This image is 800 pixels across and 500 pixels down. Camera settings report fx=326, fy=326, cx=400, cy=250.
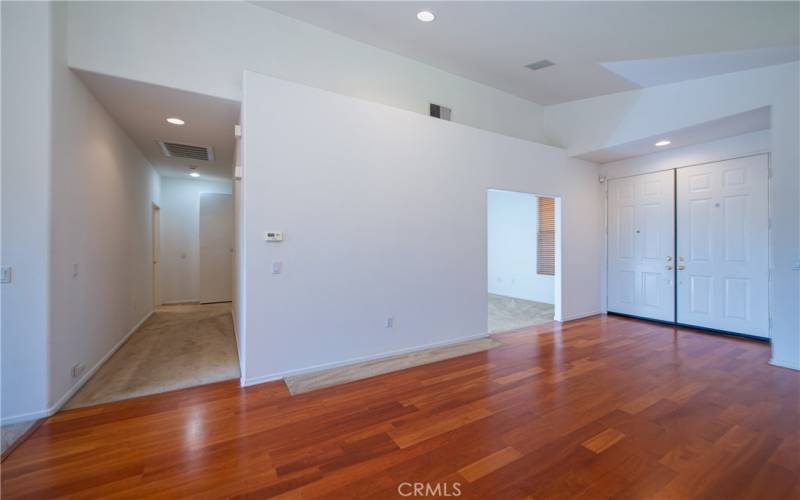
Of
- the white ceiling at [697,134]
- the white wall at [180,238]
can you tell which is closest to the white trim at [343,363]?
the white ceiling at [697,134]

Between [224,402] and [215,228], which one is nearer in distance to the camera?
[224,402]

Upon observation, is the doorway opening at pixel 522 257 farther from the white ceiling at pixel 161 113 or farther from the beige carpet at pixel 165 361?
the white ceiling at pixel 161 113

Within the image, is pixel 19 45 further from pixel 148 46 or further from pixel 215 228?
pixel 215 228

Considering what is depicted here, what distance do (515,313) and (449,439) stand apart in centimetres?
453

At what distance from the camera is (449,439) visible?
2.24 meters

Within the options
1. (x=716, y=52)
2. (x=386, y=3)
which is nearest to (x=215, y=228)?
(x=386, y=3)

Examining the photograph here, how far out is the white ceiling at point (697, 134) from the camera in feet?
13.1

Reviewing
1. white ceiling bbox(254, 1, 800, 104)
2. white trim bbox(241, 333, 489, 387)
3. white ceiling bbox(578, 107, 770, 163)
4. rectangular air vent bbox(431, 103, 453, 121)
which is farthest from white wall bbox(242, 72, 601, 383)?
white ceiling bbox(578, 107, 770, 163)

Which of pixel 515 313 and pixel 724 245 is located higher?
pixel 724 245

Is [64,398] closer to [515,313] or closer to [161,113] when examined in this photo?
[161,113]

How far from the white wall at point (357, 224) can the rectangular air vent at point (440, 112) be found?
1.64 ft

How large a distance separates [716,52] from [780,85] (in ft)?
2.63

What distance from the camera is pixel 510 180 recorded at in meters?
4.86

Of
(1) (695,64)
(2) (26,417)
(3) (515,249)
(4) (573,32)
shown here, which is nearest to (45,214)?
(2) (26,417)
